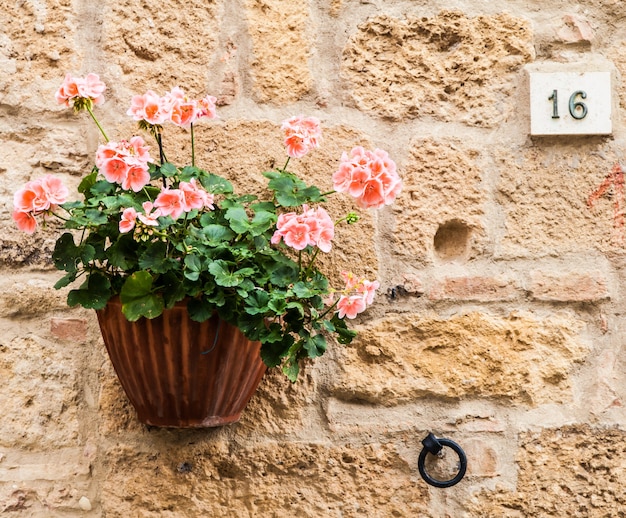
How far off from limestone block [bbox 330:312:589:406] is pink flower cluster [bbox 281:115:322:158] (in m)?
0.41

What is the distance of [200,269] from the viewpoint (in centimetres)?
127

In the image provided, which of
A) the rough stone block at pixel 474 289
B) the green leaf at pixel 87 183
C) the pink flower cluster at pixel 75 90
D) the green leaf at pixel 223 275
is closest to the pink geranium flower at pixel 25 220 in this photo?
the green leaf at pixel 87 183

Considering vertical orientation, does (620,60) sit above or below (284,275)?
above

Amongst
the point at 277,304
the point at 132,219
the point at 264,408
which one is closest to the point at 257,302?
the point at 277,304

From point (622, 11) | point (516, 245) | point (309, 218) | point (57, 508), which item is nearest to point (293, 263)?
point (309, 218)

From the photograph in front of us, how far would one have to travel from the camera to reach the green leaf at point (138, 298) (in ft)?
4.18

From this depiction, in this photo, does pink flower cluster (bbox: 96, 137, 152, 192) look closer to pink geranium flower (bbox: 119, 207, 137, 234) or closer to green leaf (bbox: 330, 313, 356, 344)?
pink geranium flower (bbox: 119, 207, 137, 234)

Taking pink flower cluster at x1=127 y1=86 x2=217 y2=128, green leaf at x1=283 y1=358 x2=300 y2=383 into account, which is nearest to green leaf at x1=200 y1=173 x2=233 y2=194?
pink flower cluster at x1=127 y1=86 x2=217 y2=128

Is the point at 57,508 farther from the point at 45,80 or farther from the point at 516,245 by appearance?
the point at 516,245

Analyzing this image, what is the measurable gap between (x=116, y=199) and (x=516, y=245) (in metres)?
0.82

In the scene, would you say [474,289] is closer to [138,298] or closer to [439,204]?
[439,204]

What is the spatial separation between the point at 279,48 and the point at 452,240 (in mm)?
547

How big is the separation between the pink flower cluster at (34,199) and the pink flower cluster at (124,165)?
0.28 ft

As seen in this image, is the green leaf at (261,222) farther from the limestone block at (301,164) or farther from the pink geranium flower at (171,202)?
the limestone block at (301,164)
